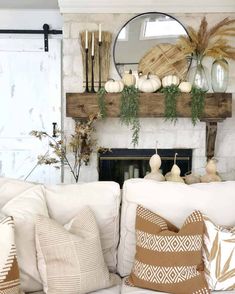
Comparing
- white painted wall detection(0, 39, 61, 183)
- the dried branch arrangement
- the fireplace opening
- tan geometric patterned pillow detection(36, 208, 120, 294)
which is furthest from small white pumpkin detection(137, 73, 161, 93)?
tan geometric patterned pillow detection(36, 208, 120, 294)

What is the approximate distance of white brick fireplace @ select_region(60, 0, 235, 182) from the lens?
13.5 feet

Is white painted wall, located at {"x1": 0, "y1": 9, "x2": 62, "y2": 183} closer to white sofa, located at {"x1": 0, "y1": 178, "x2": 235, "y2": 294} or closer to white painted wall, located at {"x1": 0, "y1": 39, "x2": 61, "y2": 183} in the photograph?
white painted wall, located at {"x1": 0, "y1": 39, "x2": 61, "y2": 183}

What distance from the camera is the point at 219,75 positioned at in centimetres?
400

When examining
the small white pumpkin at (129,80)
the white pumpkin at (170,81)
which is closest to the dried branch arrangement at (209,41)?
the white pumpkin at (170,81)

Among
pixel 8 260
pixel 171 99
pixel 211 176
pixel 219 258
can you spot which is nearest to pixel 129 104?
pixel 171 99

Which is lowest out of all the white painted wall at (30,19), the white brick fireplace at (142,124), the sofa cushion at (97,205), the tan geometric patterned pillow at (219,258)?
the tan geometric patterned pillow at (219,258)

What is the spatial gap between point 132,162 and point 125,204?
222cm

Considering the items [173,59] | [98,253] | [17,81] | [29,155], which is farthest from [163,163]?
[98,253]

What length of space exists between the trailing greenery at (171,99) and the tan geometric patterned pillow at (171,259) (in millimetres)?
2072

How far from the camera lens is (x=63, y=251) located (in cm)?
179

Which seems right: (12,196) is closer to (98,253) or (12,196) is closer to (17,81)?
(98,253)

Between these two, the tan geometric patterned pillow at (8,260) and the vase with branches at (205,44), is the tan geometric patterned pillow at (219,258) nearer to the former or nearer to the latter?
the tan geometric patterned pillow at (8,260)

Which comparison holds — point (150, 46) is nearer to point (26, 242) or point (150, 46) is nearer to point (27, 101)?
point (27, 101)

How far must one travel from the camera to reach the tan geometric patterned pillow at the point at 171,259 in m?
1.82
